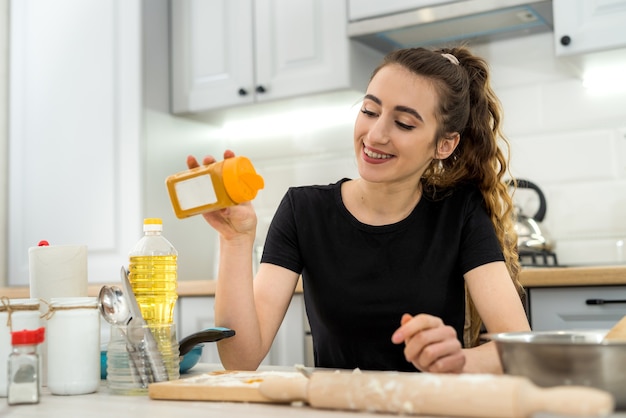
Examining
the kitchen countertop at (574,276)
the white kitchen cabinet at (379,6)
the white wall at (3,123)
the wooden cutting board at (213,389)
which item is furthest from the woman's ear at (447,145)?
the white wall at (3,123)

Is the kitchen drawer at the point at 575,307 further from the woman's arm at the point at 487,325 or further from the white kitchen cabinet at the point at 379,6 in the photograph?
the white kitchen cabinet at the point at 379,6

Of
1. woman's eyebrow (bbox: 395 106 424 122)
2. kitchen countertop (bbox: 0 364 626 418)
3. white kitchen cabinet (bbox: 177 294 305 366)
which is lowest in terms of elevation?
white kitchen cabinet (bbox: 177 294 305 366)

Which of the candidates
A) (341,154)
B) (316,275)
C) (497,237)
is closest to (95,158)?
(341,154)

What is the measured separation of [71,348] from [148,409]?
0.21 m

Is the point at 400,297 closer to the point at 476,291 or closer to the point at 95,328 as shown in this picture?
the point at 476,291

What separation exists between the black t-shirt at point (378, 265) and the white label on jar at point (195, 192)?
0.54 m

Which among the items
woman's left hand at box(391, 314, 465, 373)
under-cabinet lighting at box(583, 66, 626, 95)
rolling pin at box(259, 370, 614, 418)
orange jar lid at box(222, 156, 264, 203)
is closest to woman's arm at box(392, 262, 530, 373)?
woman's left hand at box(391, 314, 465, 373)

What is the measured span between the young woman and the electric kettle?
728mm

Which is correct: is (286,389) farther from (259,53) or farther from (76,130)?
(76,130)

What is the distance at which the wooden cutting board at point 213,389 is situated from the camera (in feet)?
2.82

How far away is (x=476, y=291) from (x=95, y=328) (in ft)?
2.29

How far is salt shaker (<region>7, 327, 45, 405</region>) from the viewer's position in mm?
893

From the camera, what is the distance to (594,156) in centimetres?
243

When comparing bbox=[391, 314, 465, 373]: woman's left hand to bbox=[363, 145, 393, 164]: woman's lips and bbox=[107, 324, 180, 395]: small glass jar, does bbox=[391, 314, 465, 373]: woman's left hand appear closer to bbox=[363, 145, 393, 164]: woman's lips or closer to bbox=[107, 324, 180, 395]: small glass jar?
bbox=[107, 324, 180, 395]: small glass jar
